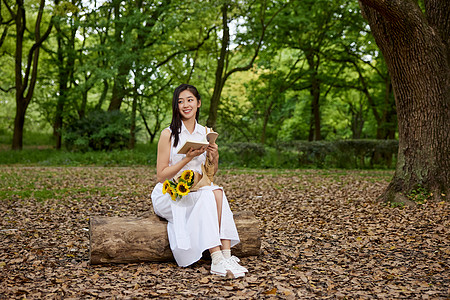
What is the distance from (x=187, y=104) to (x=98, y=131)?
13.1 metres

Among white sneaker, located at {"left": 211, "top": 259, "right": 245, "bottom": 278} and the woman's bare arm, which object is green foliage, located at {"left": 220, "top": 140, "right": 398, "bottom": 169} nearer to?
the woman's bare arm

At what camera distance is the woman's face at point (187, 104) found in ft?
14.3

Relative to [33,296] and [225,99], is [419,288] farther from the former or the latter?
[225,99]

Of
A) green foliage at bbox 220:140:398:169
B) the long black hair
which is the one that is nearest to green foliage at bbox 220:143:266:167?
green foliage at bbox 220:140:398:169

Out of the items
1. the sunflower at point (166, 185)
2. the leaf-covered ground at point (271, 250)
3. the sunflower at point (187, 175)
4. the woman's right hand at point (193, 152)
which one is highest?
the woman's right hand at point (193, 152)

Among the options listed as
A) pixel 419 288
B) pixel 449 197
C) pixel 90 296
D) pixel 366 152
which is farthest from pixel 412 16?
pixel 366 152

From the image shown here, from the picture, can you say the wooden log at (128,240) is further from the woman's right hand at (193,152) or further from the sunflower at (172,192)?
the woman's right hand at (193,152)

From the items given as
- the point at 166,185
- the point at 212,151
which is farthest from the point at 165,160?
the point at 212,151

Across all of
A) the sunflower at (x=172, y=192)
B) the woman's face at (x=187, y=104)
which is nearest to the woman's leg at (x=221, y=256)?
the sunflower at (x=172, y=192)

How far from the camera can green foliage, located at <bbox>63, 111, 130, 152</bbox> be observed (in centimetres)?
1653

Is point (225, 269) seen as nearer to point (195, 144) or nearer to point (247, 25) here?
point (195, 144)

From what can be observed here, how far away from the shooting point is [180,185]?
4.17 meters

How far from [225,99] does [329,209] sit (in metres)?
12.8

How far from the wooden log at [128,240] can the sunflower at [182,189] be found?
44 centimetres
